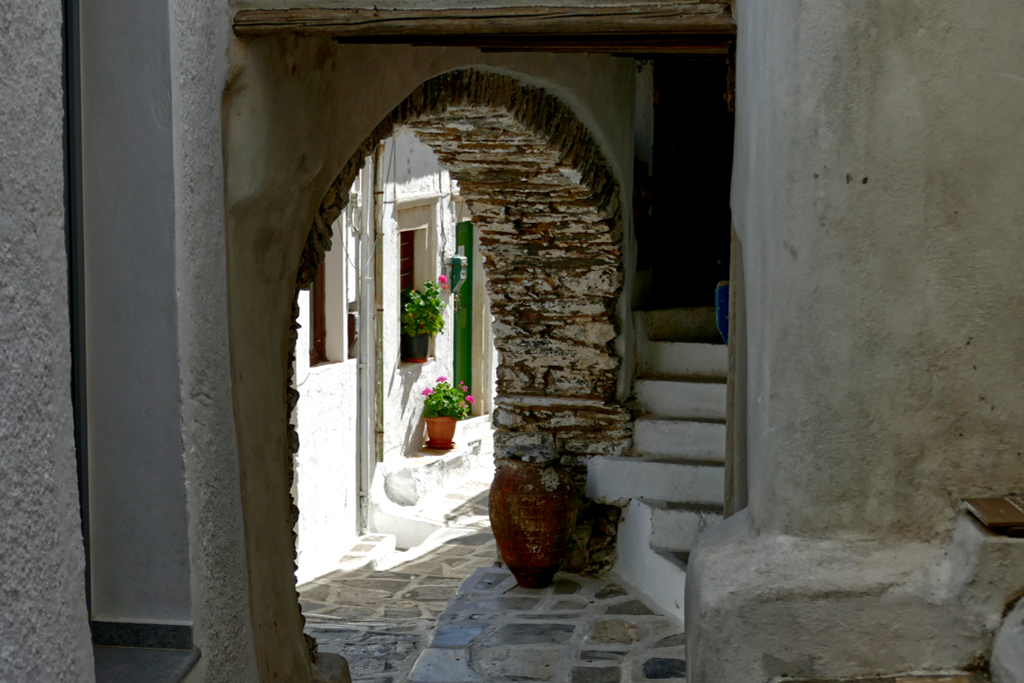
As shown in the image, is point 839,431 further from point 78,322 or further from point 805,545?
point 78,322

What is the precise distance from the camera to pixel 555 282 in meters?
6.24

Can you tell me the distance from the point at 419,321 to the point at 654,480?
488 centimetres

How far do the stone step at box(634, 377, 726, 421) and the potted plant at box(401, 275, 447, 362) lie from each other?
14.2ft

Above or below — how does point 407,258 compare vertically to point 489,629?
above

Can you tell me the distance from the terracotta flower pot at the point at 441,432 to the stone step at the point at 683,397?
440 cm

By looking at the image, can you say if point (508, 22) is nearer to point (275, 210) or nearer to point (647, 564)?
point (275, 210)

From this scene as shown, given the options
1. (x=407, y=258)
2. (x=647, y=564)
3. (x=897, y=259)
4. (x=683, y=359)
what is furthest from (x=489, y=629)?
(x=407, y=258)

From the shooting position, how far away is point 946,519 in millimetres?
2301

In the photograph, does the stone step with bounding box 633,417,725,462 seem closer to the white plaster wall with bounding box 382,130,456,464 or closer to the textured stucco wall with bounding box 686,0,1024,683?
the textured stucco wall with bounding box 686,0,1024,683

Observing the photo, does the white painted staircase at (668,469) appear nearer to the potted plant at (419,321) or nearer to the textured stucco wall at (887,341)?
the textured stucco wall at (887,341)

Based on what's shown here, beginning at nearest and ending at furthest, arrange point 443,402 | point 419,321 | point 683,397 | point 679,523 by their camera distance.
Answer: point 679,523
point 683,397
point 419,321
point 443,402

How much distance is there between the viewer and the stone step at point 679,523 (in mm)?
5605

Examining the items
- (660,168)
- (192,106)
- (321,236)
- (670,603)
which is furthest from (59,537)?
(660,168)

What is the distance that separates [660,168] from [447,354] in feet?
14.7
